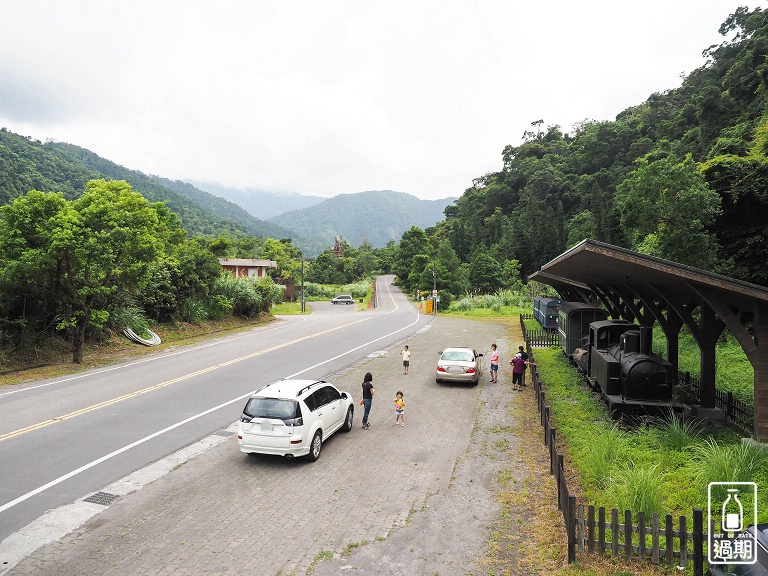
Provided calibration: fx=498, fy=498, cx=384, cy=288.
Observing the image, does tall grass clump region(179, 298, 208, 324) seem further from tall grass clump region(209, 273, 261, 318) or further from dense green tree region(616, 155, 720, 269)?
dense green tree region(616, 155, 720, 269)

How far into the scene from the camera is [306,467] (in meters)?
11.0

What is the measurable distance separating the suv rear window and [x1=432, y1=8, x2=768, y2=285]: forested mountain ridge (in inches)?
815

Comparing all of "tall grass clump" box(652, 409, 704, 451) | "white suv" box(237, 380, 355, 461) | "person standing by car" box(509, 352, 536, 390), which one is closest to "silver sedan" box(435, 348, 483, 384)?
"person standing by car" box(509, 352, 536, 390)

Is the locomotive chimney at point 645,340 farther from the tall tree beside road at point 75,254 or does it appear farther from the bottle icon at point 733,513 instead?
the tall tree beside road at point 75,254

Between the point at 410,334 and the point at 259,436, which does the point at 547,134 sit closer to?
the point at 410,334

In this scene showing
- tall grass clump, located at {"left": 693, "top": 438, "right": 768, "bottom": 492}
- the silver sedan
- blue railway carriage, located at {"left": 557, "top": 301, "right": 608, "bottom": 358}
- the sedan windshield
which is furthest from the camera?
blue railway carriage, located at {"left": 557, "top": 301, "right": 608, "bottom": 358}

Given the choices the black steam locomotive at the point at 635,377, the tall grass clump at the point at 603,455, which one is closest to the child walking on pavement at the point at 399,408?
the tall grass clump at the point at 603,455

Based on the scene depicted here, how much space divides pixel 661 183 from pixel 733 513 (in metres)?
19.3

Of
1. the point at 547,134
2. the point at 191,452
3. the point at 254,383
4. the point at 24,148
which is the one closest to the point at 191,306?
the point at 254,383

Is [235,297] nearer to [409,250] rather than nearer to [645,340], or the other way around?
[645,340]

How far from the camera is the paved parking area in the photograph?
281 inches

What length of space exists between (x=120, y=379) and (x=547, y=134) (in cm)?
14642

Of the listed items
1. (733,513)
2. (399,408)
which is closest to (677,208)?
(399,408)

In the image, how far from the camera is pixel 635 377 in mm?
13336
